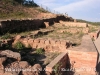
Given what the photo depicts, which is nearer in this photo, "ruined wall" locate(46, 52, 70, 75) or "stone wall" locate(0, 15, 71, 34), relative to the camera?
"ruined wall" locate(46, 52, 70, 75)

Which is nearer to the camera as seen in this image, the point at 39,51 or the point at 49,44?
the point at 39,51

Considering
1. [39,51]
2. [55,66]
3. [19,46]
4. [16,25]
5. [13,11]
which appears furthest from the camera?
[13,11]

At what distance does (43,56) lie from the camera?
6.88 metres

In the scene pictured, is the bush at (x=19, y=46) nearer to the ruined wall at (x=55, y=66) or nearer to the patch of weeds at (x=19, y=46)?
the patch of weeds at (x=19, y=46)

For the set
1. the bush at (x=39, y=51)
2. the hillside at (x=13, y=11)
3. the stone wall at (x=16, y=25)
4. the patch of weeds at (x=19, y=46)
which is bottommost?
the bush at (x=39, y=51)

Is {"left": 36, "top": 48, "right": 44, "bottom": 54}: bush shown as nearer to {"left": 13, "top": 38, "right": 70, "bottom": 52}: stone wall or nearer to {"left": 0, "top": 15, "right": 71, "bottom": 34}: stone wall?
{"left": 13, "top": 38, "right": 70, "bottom": 52}: stone wall

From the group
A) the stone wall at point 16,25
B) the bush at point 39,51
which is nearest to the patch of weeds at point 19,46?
the bush at point 39,51

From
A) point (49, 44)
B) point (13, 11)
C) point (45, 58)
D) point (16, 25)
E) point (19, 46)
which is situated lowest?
point (45, 58)

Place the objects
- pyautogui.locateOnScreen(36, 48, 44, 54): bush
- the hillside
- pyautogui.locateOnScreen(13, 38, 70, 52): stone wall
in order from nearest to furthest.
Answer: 1. pyautogui.locateOnScreen(36, 48, 44, 54): bush
2. pyautogui.locateOnScreen(13, 38, 70, 52): stone wall
3. the hillside

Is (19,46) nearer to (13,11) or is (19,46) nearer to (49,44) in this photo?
(49,44)

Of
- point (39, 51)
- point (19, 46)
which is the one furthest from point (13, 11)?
point (39, 51)

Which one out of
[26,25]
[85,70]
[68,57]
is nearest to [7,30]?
[26,25]

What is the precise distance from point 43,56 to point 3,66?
2.91 meters

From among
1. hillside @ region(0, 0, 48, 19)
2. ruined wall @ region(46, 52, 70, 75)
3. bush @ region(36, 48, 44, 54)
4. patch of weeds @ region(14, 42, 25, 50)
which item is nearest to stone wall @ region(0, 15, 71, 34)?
patch of weeds @ region(14, 42, 25, 50)
